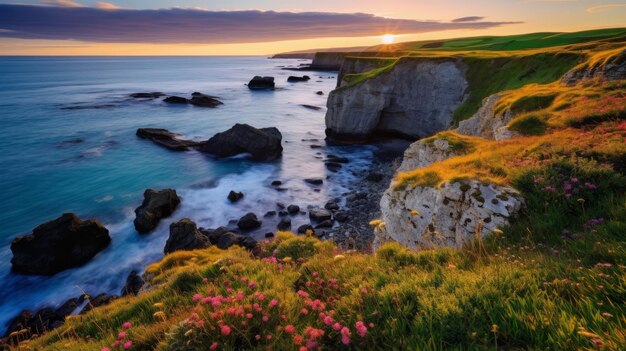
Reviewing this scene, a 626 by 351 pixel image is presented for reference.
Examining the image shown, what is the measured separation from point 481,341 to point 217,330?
3.04 meters

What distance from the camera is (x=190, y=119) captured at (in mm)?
67500

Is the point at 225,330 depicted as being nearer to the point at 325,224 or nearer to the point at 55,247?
the point at 325,224

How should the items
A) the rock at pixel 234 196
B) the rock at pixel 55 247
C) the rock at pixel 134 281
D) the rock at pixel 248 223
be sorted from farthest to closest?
the rock at pixel 234 196 → the rock at pixel 248 223 → the rock at pixel 55 247 → the rock at pixel 134 281

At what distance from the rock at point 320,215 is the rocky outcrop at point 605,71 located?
20393 millimetres

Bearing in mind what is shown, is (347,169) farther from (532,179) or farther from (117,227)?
(532,179)

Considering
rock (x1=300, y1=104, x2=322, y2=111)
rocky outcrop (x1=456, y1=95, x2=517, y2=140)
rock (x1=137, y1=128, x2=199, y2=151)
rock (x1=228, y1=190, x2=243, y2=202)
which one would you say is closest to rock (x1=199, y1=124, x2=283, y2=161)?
rock (x1=137, y1=128, x2=199, y2=151)

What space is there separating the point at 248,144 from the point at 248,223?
21078 millimetres

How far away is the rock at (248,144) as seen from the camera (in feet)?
147

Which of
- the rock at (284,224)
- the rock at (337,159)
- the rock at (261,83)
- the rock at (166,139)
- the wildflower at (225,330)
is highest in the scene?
the rock at (261,83)

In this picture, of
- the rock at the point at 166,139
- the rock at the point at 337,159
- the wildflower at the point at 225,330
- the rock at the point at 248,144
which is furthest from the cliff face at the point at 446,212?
the rock at the point at 166,139

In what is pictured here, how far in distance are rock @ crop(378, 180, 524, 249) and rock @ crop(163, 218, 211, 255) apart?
13.6 m

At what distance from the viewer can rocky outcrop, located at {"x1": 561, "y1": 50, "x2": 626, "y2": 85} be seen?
64.4 feet

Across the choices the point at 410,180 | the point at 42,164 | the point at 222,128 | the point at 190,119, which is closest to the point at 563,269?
the point at 410,180

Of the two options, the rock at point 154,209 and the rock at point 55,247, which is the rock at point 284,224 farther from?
the rock at point 55,247
